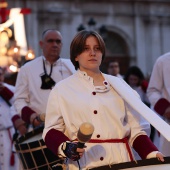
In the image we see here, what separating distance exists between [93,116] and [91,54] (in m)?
0.41

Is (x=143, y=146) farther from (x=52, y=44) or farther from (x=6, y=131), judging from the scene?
(x=6, y=131)

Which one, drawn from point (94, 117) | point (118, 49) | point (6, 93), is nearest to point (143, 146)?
point (94, 117)

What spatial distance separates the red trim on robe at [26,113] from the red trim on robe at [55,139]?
2.15 meters

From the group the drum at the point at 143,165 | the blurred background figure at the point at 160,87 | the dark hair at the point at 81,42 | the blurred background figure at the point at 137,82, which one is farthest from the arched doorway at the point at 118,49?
the drum at the point at 143,165

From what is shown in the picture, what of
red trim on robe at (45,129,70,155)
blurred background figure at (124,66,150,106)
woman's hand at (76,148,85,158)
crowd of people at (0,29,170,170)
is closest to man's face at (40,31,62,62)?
crowd of people at (0,29,170,170)

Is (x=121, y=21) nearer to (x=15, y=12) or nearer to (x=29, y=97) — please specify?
(x=15, y=12)

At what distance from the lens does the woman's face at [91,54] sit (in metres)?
4.61

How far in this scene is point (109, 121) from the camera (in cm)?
454

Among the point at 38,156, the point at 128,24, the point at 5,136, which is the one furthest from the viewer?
the point at 128,24

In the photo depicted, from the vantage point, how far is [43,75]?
6988mm

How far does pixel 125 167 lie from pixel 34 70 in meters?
3.09

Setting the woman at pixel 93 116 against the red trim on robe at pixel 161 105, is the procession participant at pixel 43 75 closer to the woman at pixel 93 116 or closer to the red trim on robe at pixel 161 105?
the red trim on robe at pixel 161 105

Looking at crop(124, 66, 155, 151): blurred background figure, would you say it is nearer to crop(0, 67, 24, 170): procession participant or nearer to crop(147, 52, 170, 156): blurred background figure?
crop(0, 67, 24, 170): procession participant

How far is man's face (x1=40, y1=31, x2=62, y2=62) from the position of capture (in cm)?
688
